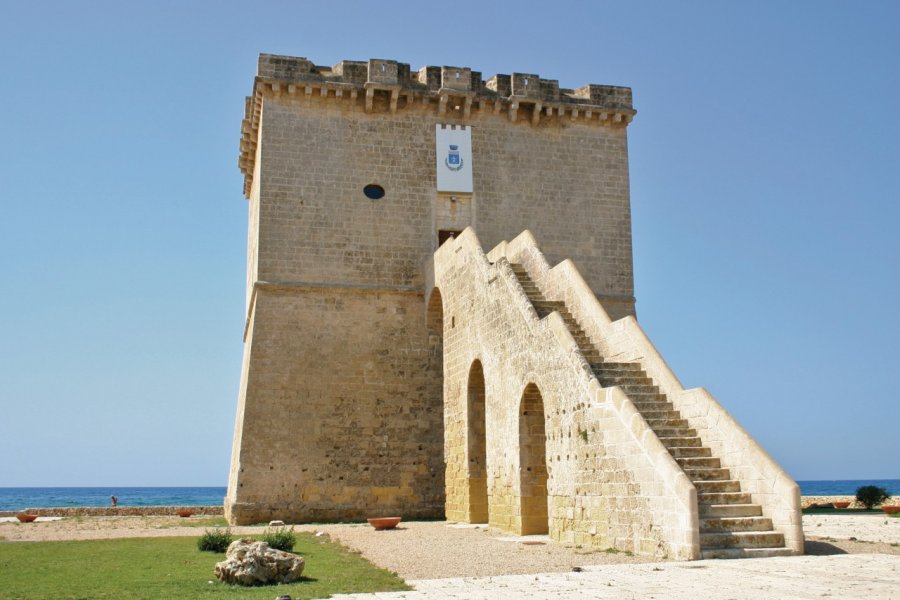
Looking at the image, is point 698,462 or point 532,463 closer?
point 698,462

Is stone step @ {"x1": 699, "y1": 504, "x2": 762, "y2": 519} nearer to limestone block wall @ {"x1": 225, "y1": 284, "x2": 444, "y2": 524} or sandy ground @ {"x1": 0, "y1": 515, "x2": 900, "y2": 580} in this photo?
sandy ground @ {"x1": 0, "y1": 515, "x2": 900, "y2": 580}

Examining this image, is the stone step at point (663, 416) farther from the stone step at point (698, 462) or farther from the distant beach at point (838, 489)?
the distant beach at point (838, 489)

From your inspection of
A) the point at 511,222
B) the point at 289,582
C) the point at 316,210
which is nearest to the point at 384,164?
the point at 316,210

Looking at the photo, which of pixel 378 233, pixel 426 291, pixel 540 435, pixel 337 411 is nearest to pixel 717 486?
pixel 540 435

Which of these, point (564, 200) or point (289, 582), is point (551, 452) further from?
point (564, 200)

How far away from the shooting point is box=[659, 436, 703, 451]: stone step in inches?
376

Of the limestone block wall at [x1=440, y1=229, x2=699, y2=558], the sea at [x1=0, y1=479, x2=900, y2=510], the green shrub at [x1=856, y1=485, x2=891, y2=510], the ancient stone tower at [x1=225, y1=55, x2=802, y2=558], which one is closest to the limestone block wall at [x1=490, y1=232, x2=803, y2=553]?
the ancient stone tower at [x1=225, y1=55, x2=802, y2=558]

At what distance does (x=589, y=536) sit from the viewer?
9.69 meters

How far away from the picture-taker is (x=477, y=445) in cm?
1463

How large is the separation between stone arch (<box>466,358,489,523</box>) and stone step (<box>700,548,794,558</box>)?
6.52 m

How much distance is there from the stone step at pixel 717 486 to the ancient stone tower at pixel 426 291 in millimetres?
1437

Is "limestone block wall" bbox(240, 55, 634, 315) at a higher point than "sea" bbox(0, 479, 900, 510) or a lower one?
higher

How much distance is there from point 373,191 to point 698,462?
10218 millimetres

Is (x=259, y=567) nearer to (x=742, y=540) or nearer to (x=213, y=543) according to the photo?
(x=213, y=543)
